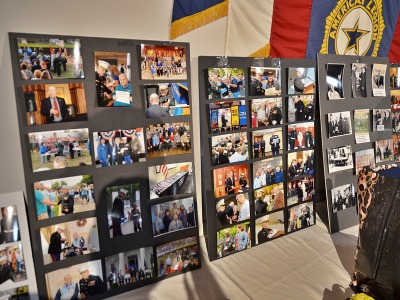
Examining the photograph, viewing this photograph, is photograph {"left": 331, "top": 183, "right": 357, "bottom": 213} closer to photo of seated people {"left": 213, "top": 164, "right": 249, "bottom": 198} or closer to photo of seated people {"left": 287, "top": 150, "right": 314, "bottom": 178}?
photo of seated people {"left": 287, "top": 150, "right": 314, "bottom": 178}

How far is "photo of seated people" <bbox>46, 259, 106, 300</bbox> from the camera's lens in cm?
118

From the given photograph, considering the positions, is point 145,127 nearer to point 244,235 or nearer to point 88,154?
point 88,154

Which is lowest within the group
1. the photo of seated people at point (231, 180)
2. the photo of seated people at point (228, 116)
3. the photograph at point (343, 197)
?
the photograph at point (343, 197)

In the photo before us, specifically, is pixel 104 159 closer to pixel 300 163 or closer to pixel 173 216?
pixel 173 216

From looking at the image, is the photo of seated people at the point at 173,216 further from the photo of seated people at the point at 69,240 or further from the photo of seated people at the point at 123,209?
the photo of seated people at the point at 69,240

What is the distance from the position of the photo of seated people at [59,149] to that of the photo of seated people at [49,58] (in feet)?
0.67

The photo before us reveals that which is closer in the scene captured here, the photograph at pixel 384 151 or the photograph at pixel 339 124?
the photograph at pixel 339 124

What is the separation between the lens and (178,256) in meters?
1.42

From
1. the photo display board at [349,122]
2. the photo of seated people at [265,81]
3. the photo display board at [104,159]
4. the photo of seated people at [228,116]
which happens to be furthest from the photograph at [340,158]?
the photo display board at [104,159]

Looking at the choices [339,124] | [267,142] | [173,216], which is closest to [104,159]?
[173,216]

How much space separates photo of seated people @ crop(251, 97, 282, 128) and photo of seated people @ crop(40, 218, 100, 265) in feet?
2.99

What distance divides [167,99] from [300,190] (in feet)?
3.23

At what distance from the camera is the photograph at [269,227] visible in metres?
1.64

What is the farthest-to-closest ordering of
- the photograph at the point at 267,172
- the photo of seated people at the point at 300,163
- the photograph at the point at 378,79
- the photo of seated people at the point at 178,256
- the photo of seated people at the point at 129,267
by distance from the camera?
1. the photograph at the point at 378,79
2. the photo of seated people at the point at 300,163
3. the photograph at the point at 267,172
4. the photo of seated people at the point at 178,256
5. the photo of seated people at the point at 129,267
